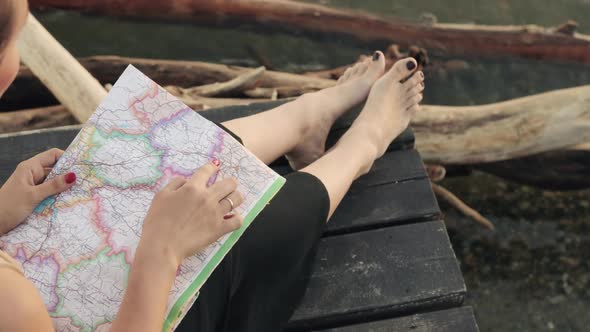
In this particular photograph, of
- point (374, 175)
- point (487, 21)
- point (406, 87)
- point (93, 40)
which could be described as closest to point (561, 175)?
point (406, 87)

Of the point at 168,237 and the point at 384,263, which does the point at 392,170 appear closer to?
the point at 384,263

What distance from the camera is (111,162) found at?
1.79 m

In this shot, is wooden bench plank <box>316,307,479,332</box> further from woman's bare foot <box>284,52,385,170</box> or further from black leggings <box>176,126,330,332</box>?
woman's bare foot <box>284,52,385,170</box>

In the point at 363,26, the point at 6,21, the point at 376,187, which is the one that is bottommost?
the point at 376,187

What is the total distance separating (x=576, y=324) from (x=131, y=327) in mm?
2560

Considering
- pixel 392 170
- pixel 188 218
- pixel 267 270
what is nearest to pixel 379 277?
pixel 267 270

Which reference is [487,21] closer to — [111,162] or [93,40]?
[93,40]

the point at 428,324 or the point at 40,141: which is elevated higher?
the point at 40,141

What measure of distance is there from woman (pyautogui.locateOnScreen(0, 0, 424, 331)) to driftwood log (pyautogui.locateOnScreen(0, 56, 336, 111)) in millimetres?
766

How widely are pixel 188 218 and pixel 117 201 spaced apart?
1.12 ft

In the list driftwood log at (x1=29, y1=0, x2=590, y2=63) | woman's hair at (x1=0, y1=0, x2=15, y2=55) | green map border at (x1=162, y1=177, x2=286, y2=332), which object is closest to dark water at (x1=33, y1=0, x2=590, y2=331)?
driftwood log at (x1=29, y1=0, x2=590, y2=63)

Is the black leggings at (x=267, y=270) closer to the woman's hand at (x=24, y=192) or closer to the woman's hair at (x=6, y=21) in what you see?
the woman's hand at (x=24, y=192)

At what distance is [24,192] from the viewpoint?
171 cm

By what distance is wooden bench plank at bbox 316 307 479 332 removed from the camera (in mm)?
1899
